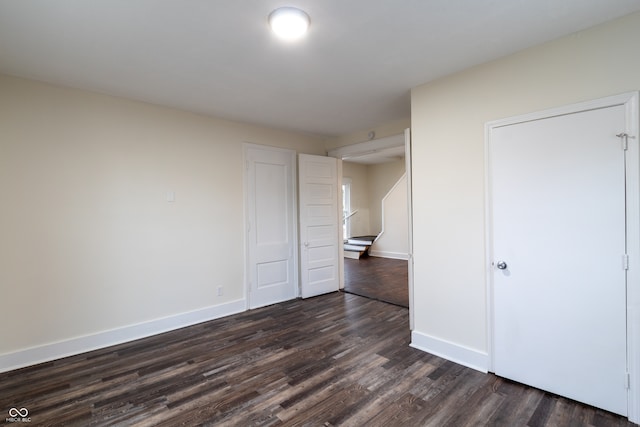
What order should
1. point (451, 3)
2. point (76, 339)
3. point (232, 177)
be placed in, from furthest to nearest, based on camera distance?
point (232, 177) < point (76, 339) < point (451, 3)

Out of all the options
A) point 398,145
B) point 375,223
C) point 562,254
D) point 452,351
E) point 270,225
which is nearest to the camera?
point 562,254

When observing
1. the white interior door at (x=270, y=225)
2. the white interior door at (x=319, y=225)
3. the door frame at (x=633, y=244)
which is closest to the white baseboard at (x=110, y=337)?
the white interior door at (x=270, y=225)

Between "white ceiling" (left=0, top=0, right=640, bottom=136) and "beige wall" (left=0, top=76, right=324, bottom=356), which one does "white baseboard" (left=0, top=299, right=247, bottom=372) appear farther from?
"white ceiling" (left=0, top=0, right=640, bottom=136)

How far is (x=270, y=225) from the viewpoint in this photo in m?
4.38

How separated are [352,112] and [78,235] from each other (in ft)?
10.8

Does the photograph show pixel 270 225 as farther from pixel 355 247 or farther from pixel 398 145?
pixel 355 247

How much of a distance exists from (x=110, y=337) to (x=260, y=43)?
10.6ft

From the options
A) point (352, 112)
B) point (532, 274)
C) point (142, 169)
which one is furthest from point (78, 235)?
point (532, 274)

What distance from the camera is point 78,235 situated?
9.50 ft

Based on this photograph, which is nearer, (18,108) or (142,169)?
(18,108)

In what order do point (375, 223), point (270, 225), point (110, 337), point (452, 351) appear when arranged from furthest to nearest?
point (375, 223) < point (270, 225) < point (110, 337) < point (452, 351)

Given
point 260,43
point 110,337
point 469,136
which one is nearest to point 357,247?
point 469,136

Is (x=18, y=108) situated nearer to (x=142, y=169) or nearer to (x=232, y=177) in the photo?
(x=142, y=169)

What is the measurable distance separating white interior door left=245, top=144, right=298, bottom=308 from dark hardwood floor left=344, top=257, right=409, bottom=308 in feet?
4.12
